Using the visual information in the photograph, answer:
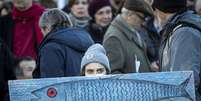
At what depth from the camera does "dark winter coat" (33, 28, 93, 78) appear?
7195mm

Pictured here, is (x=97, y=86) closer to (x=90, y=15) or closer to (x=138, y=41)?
(x=138, y=41)

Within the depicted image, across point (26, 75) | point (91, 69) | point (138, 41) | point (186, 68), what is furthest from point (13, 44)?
point (186, 68)

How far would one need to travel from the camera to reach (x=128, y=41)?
25.7ft

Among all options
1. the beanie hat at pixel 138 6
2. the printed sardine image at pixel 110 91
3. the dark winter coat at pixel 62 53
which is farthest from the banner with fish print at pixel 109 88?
Answer: the beanie hat at pixel 138 6

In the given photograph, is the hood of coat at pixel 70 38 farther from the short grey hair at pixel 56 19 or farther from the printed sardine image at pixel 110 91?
the printed sardine image at pixel 110 91

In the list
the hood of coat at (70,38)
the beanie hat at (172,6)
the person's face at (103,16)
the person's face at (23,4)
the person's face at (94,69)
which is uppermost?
the person's face at (23,4)

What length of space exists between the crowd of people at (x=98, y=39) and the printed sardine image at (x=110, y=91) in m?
0.59

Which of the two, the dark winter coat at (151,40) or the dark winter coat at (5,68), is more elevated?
the dark winter coat at (151,40)

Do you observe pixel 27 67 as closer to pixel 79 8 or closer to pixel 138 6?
pixel 79 8

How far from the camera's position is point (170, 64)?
620 centimetres

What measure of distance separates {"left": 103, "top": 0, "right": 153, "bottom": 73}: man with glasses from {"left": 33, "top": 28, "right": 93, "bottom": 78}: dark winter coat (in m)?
0.38

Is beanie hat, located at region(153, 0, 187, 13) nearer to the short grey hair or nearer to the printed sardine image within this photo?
the printed sardine image

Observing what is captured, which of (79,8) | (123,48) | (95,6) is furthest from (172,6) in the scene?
(79,8)

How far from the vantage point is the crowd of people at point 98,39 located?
6.15 m
